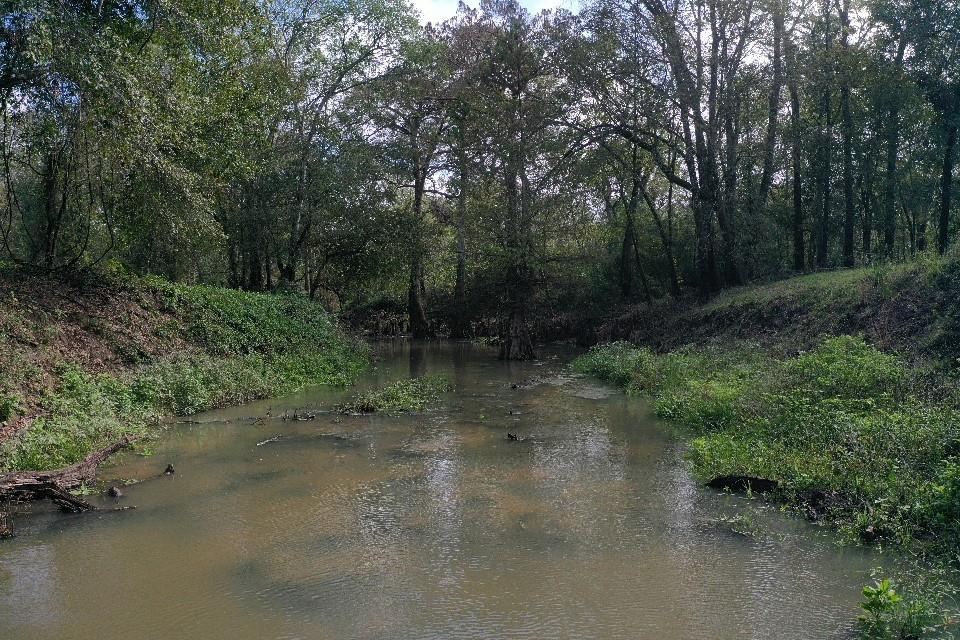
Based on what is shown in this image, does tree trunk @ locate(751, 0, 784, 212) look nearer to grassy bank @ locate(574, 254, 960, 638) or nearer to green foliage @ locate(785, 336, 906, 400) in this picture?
grassy bank @ locate(574, 254, 960, 638)

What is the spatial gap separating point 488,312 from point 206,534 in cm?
1982

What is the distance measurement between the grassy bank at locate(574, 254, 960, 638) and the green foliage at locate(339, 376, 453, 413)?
15.7 ft

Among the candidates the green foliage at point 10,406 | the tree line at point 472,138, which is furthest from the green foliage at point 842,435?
the green foliage at point 10,406

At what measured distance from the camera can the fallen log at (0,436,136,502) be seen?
291 inches

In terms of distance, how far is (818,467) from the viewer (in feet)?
25.7

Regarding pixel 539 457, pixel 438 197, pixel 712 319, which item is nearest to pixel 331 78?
pixel 438 197

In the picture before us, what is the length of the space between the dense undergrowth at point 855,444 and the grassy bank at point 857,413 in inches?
0.6

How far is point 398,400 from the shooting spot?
14.6 metres

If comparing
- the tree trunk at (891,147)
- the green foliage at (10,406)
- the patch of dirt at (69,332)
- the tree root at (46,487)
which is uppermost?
the tree trunk at (891,147)

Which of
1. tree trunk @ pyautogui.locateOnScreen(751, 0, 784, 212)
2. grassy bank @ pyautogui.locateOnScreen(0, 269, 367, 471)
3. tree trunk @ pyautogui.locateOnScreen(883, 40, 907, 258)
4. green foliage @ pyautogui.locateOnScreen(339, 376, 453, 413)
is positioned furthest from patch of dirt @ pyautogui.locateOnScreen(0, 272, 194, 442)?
tree trunk @ pyautogui.locateOnScreen(883, 40, 907, 258)

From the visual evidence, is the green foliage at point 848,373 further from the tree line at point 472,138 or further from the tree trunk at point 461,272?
the tree trunk at point 461,272

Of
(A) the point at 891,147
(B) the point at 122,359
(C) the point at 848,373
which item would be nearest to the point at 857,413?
(C) the point at 848,373

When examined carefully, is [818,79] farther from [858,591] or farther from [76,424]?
[76,424]

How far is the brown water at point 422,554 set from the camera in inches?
202
